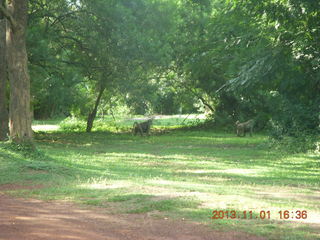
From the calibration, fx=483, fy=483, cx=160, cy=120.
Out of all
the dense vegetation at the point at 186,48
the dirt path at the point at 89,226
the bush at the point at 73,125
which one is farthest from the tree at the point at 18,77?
the bush at the point at 73,125

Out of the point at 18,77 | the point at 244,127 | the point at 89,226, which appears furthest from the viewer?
the point at 244,127

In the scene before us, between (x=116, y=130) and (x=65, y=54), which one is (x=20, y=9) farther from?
(x=116, y=130)

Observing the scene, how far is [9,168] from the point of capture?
38.4ft

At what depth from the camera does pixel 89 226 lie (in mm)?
6488

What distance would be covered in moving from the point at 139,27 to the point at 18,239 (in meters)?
16.0

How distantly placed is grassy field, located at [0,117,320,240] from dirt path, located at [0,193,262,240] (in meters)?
0.33

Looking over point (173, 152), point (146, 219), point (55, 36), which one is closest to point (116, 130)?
point (55, 36)

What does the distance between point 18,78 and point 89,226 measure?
29.5 ft

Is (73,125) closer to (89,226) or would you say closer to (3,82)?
(3,82)

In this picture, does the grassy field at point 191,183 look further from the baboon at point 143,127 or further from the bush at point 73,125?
the bush at point 73,125
